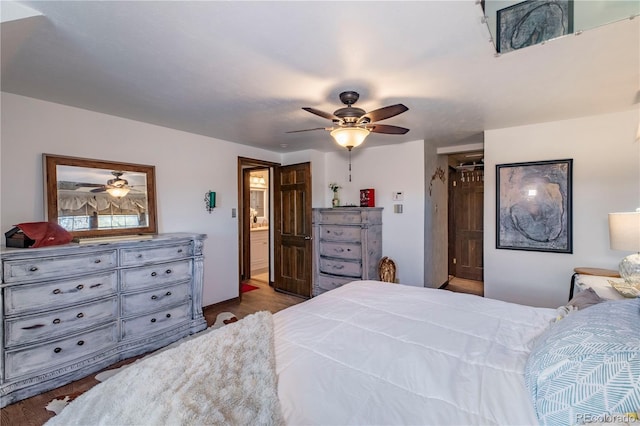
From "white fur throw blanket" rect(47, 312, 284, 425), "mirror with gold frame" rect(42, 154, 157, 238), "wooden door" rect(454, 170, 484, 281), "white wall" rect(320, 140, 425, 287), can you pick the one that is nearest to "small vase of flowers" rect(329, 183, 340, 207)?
"white wall" rect(320, 140, 425, 287)

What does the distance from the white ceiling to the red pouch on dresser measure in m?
1.09

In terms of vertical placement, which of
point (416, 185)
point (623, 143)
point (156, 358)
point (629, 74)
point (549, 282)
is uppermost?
point (629, 74)

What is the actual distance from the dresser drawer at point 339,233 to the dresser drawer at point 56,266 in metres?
2.67

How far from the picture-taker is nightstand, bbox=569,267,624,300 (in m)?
2.09

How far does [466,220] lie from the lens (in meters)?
5.53

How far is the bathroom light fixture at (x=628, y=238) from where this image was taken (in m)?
2.10

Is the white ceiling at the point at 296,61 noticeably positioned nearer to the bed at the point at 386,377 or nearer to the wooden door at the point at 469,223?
the bed at the point at 386,377

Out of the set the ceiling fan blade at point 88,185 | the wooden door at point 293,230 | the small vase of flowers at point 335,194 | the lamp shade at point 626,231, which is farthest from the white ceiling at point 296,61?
the small vase of flowers at point 335,194

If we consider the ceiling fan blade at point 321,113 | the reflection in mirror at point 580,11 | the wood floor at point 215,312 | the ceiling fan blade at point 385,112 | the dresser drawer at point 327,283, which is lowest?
the wood floor at point 215,312

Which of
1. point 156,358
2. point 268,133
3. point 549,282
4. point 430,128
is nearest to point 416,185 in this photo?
point 430,128

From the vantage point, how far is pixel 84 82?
7.17 ft

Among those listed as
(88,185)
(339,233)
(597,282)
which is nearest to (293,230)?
(339,233)

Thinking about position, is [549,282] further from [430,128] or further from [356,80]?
Answer: [356,80]

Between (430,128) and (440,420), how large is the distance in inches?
125
